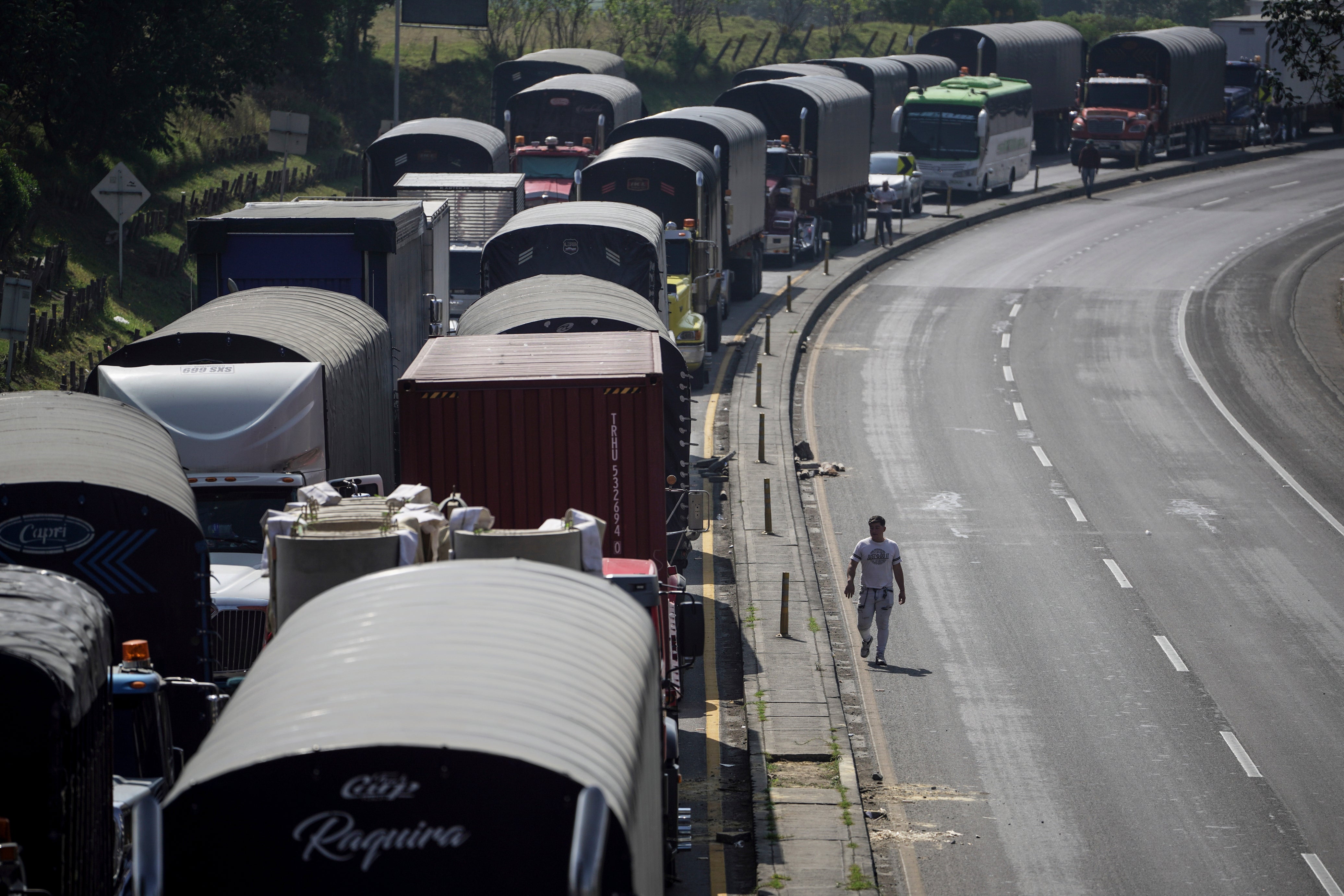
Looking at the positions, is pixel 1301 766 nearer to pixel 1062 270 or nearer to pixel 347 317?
pixel 347 317

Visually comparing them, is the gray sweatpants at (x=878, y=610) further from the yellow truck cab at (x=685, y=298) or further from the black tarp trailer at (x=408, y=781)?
the yellow truck cab at (x=685, y=298)

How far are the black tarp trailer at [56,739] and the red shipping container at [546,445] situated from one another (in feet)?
17.5

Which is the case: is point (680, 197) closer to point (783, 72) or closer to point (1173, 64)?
point (783, 72)

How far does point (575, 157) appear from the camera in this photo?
38.6 m

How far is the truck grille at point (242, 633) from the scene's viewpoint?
12188mm

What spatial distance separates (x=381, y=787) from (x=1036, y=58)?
60.1 m

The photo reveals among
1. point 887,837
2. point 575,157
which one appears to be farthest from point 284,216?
point 575,157

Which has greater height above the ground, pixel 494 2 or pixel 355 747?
pixel 494 2

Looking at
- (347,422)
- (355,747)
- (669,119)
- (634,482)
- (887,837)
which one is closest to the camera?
(355,747)

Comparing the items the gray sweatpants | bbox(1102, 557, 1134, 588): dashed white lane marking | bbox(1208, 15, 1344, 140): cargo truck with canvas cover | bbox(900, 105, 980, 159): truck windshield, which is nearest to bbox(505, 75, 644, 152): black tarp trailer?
bbox(900, 105, 980, 159): truck windshield

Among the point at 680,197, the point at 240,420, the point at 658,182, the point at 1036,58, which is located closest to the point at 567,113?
the point at 658,182

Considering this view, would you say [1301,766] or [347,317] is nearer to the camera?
[1301,766]

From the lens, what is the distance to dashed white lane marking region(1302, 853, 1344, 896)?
11.4 metres

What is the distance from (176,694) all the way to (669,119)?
85.9 ft
